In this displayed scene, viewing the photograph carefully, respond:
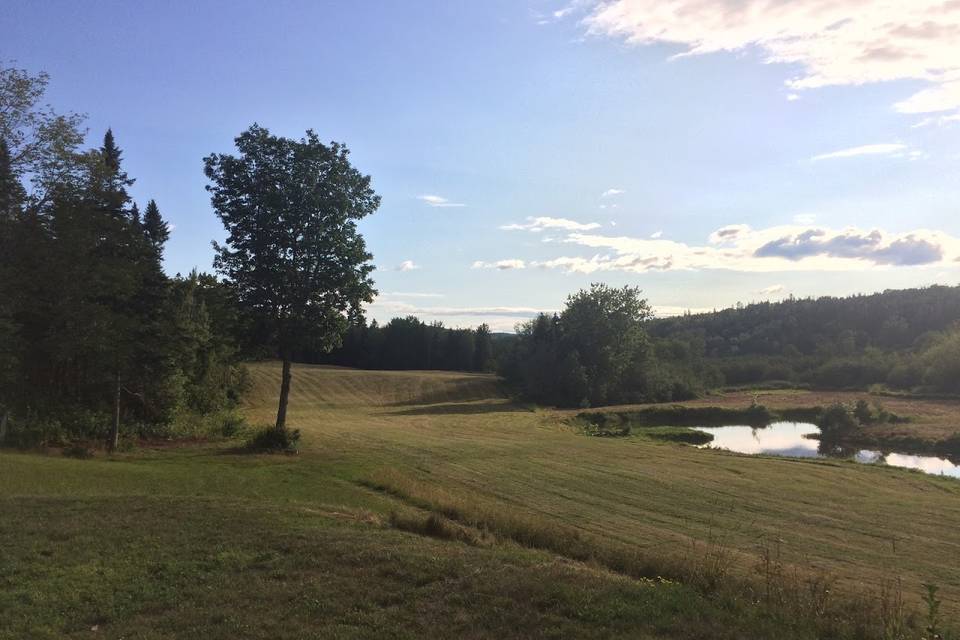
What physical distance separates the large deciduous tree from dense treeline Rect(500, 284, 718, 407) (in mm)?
41335

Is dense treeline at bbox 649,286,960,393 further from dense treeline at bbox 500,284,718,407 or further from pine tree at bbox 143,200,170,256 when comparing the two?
pine tree at bbox 143,200,170,256

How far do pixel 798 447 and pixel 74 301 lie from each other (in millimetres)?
42162

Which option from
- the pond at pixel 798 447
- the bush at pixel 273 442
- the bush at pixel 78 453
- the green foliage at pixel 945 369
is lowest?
the pond at pixel 798 447

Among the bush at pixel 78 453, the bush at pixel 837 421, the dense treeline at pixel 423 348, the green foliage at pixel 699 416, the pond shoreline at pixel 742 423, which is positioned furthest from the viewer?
the dense treeline at pixel 423 348

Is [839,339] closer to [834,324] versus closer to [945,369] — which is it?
[834,324]

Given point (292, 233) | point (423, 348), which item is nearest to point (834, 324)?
point (423, 348)

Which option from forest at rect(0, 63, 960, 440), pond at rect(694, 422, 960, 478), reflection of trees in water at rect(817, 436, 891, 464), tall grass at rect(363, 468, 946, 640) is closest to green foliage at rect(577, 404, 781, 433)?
pond at rect(694, 422, 960, 478)

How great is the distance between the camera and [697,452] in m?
32.0

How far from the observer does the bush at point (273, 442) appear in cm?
2298

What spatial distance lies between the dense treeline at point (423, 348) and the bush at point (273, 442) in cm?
7845

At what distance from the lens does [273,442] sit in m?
23.2

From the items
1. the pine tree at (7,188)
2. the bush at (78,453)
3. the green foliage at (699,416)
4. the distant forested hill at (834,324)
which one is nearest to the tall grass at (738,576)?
the bush at (78,453)

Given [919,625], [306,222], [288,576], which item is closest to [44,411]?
[306,222]

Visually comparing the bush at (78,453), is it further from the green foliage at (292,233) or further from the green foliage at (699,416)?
the green foliage at (699,416)
